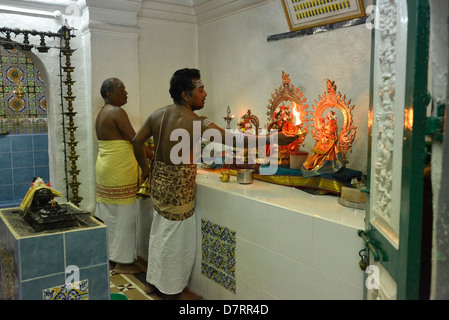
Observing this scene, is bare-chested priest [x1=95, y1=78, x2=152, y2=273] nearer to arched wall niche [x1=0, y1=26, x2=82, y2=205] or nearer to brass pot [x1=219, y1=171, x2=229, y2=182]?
arched wall niche [x1=0, y1=26, x2=82, y2=205]

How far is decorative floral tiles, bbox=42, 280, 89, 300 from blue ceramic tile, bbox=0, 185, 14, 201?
605cm

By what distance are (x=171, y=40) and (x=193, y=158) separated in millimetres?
2322

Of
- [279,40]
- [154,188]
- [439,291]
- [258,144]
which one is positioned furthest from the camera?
[279,40]

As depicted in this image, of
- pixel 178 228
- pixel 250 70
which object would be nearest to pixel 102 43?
pixel 250 70

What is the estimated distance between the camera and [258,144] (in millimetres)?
3309

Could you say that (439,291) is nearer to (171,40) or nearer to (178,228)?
(178,228)

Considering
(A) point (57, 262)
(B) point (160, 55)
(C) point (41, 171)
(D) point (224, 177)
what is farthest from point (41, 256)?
(C) point (41, 171)

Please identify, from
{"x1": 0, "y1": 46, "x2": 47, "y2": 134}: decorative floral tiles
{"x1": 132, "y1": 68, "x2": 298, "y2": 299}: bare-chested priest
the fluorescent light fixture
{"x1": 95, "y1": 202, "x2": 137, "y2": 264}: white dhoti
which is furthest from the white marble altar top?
{"x1": 0, "y1": 46, "x2": 47, "y2": 134}: decorative floral tiles

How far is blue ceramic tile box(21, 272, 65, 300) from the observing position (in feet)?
7.00

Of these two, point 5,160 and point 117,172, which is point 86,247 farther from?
point 5,160

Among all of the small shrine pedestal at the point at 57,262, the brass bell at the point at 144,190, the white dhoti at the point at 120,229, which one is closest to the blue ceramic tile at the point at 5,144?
the white dhoti at the point at 120,229

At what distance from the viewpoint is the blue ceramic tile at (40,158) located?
7.65 metres

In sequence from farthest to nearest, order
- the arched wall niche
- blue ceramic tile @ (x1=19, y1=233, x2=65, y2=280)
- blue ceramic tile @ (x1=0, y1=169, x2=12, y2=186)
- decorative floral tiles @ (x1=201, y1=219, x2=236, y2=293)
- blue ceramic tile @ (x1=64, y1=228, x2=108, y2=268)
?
blue ceramic tile @ (x1=0, y1=169, x2=12, y2=186)
the arched wall niche
decorative floral tiles @ (x1=201, y1=219, x2=236, y2=293)
blue ceramic tile @ (x1=64, y1=228, x2=108, y2=268)
blue ceramic tile @ (x1=19, y1=233, x2=65, y2=280)

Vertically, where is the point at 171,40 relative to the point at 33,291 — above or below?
above
